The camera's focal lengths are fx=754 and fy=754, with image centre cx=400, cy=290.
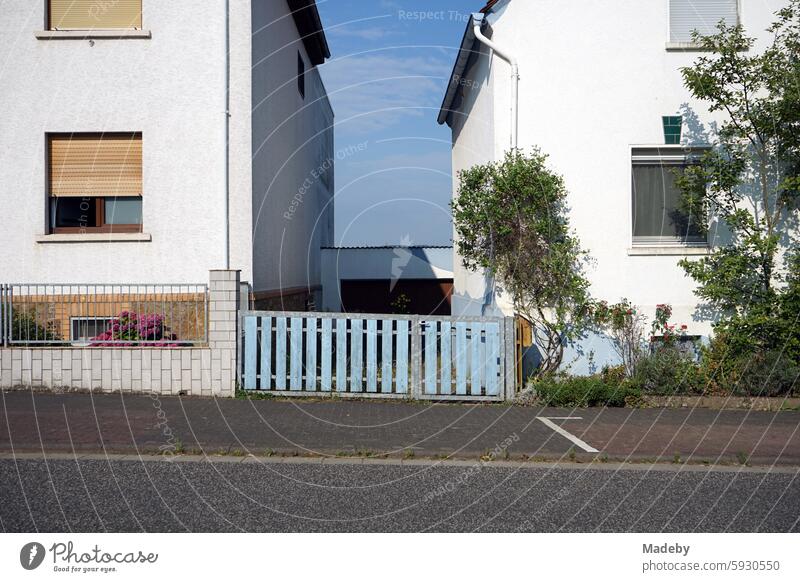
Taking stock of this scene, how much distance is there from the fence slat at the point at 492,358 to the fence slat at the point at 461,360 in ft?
1.03

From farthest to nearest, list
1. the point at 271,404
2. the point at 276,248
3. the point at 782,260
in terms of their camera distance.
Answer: the point at 276,248
the point at 782,260
the point at 271,404

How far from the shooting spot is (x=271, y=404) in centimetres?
1025

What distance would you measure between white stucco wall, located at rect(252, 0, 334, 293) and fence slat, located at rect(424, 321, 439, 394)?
3.54 m

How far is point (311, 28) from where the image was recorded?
58.7ft

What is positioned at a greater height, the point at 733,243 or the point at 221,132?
the point at 221,132

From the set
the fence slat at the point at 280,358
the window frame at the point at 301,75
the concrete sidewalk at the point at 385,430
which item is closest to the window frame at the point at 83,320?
the concrete sidewalk at the point at 385,430

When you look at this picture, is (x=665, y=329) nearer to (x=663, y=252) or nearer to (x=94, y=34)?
(x=663, y=252)

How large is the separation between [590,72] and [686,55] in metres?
1.55

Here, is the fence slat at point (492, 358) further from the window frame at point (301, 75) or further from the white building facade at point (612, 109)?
the window frame at point (301, 75)

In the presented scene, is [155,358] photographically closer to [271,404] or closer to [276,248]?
[271,404]

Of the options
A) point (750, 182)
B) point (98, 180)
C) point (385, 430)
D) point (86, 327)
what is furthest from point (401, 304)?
point (385, 430)

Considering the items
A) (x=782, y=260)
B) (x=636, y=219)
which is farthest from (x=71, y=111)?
(x=782, y=260)

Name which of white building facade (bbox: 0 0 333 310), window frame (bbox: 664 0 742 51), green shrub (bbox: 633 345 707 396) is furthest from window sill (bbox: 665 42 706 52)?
white building facade (bbox: 0 0 333 310)

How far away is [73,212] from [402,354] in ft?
20.2
